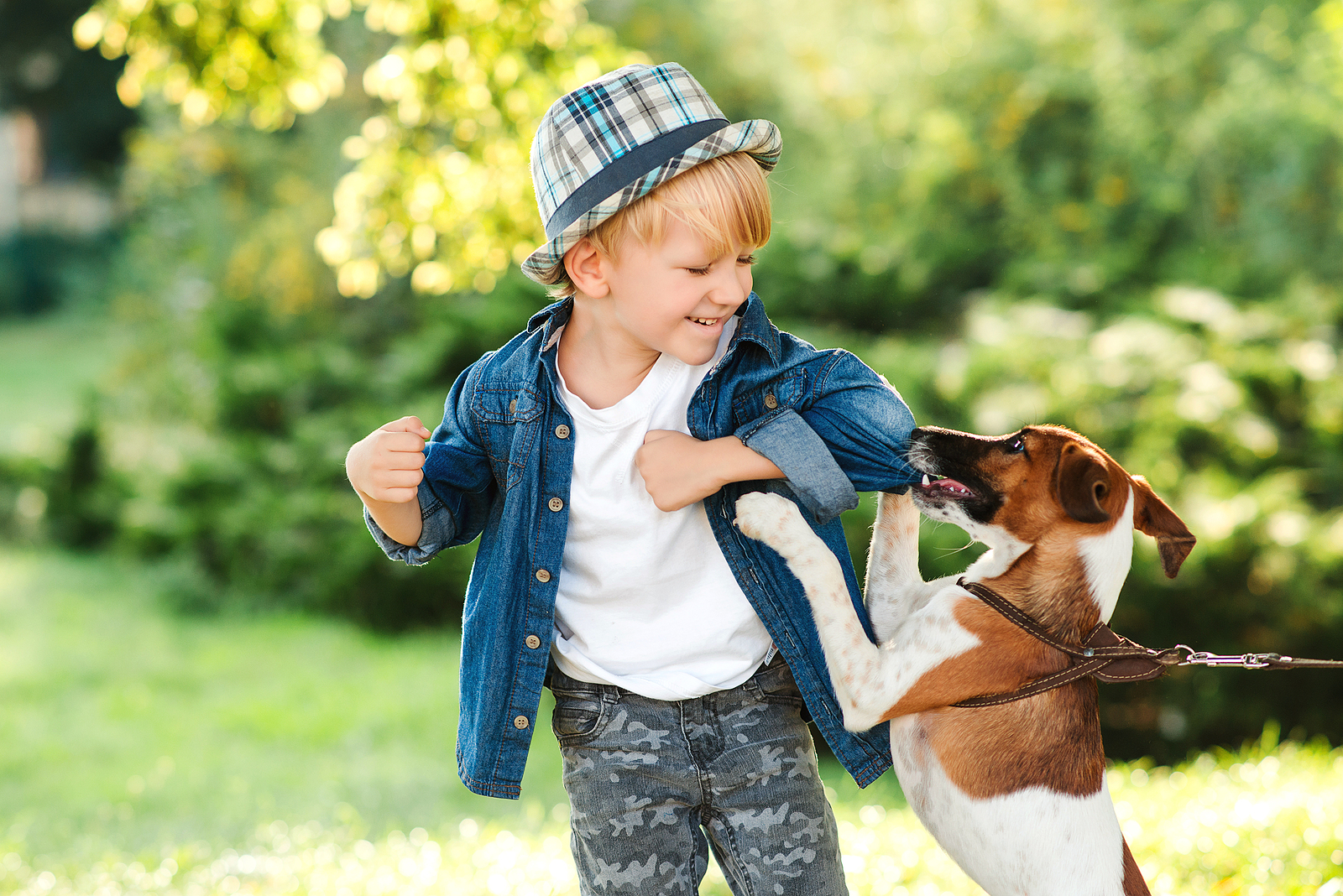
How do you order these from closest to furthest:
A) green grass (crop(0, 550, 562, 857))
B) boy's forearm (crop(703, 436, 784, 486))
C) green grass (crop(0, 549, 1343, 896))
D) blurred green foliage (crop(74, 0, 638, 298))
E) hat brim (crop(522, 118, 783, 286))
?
hat brim (crop(522, 118, 783, 286))
boy's forearm (crop(703, 436, 784, 486))
green grass (crop(0, 549, 1343, 896))
blurred green foliage (crop(74, 0, 638, 298))
green grass (crop(0, 550, 562, 857))

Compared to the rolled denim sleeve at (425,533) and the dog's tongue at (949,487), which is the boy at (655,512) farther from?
the dog's tongue at (949,487)

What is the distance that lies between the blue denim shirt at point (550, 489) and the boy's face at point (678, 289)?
0.28 ft

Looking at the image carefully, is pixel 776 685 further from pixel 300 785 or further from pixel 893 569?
pixel 300 785

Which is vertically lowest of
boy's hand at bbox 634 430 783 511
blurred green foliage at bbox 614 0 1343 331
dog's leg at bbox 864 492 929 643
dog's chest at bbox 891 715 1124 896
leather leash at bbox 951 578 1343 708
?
blurred green foliage at bbox 614 0 1343 331

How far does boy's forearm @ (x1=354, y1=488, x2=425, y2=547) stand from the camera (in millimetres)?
2197

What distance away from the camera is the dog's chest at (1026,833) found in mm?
2273

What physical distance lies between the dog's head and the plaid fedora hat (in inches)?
30.2

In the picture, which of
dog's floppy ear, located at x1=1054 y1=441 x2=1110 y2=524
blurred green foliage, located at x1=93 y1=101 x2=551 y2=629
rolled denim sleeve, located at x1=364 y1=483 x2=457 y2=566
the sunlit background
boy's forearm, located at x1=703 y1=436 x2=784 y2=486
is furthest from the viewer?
blurred green foliage, located at x1=93 y1=101 x2=551 y2=629

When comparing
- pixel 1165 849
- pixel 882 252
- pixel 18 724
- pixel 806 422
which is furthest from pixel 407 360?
pixel 806 422

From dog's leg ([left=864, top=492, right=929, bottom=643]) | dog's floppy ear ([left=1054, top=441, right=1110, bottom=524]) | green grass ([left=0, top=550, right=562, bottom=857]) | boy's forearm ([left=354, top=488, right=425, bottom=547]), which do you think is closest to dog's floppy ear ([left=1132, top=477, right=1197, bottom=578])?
dog's floppy ear ([left=1054, top=441, right=1110, bottom=524])

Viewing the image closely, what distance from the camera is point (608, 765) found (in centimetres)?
228

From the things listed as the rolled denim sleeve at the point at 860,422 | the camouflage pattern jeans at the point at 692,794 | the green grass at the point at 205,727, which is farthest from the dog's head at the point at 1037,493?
the green grass at the point at 205,727

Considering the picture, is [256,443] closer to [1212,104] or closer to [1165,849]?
[1165,849]

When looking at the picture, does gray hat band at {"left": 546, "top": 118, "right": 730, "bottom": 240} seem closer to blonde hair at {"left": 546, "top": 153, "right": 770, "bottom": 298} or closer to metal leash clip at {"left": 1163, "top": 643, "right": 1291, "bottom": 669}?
blonde hair at {"left": 546, "top": 153, "right": 770, "bottom": 298}
